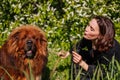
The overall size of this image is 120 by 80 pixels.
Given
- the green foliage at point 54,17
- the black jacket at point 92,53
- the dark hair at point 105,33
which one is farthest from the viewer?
the green foliage at point 54,17

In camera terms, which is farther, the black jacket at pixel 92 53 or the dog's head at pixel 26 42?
the black jacket at pixel 92 53

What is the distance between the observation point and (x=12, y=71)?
5.76m

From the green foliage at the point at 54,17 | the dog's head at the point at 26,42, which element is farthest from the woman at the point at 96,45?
the green foliage at the point at 54,17

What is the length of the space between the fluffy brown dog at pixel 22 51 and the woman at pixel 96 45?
46cm

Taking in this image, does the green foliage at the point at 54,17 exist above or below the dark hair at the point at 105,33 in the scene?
below

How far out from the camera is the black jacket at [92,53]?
19.3 ft

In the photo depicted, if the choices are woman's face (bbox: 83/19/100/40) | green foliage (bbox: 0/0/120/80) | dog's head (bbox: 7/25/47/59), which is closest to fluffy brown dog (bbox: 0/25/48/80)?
dog's head (bbox: 7/25/47/59)

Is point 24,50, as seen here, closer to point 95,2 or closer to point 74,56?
point 74,56

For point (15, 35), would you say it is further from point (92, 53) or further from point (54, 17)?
point (54, 17)

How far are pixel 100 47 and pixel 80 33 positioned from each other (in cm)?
286

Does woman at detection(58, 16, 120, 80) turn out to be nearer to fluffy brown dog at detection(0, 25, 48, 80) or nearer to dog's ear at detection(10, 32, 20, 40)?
fluffy brown dog at detection(0, 25, 48, 80)

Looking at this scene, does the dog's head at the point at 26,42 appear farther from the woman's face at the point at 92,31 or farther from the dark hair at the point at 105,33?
the dark hair at the point at 105,33

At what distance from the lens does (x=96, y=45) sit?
5.82 metres

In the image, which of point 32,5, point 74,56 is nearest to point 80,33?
point 32,5
